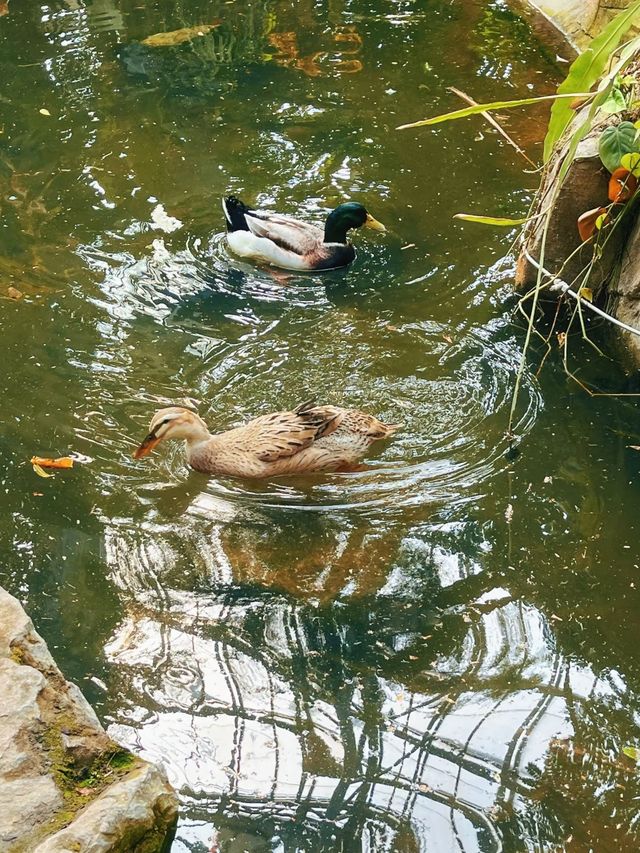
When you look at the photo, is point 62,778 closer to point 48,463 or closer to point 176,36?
point 48,463

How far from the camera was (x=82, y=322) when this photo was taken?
6.61m

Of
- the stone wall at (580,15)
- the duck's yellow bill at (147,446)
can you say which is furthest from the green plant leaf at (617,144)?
the stone wall at (580,15)

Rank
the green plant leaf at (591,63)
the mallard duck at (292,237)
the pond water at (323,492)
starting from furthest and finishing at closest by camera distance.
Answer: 1. the mallard duck at (292,237)
2. the green plant leaf at (591,63)
3. the pond water at (323,492)

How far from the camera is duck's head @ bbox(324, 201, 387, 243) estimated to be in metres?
7.38

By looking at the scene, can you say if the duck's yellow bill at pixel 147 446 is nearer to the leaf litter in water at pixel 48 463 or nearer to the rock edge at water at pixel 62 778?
the leaf litter in water at pixel 48 463

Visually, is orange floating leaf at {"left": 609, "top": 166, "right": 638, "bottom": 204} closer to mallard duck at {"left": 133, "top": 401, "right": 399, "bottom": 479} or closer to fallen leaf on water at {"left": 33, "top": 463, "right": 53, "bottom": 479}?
mallard duck at {"left": 133, "top": 401, "right": 399, "bottom": 479}

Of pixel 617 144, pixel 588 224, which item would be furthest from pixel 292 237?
pixel 617 144

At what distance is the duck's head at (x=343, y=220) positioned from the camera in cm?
738

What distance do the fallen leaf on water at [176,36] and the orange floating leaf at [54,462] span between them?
20.5ft

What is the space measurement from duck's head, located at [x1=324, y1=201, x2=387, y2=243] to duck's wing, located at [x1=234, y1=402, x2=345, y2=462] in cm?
217

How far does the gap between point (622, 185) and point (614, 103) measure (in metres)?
0.83

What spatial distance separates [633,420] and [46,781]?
3.79 m

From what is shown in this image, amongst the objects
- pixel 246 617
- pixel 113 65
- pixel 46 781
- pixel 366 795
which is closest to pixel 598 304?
pixel 246 617

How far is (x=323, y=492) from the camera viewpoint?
5469 millimetres
